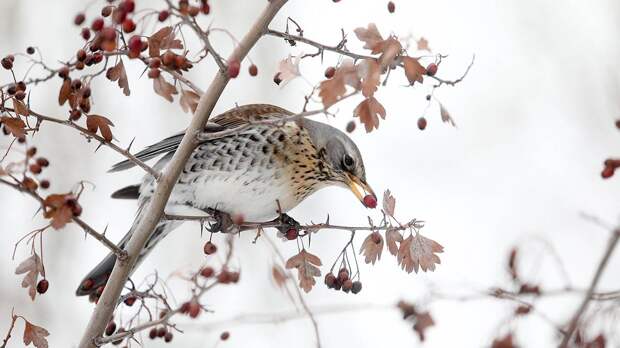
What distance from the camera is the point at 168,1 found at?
2.04 meters

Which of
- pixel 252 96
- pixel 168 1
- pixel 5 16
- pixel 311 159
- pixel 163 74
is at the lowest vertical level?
pixel 168 1

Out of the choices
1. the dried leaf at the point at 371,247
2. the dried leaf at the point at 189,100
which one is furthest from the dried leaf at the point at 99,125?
the dried leaf at the point at 371,247

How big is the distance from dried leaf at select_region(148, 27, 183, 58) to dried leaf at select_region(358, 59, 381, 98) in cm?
57

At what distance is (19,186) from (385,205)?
3.40 ft

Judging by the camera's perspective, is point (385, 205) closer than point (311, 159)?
Yes

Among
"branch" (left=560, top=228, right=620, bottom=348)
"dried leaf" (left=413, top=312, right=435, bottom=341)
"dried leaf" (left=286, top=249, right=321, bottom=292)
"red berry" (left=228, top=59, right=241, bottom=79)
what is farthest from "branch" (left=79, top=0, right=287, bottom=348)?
"branch" (left=560, top=228, right=620, bottom=348)

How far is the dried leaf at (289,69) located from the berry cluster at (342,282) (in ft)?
2.00

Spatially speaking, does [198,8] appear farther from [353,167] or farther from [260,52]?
[260,52]

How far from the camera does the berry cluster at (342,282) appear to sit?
2588 mm

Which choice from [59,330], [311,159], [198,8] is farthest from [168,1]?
[59,330]

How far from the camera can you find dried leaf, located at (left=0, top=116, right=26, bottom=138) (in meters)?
2.24

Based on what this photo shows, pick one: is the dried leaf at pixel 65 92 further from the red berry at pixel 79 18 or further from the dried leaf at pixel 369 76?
the dried leaf at pixel 369 76

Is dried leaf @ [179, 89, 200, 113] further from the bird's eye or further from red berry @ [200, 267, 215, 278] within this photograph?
the bird's eye

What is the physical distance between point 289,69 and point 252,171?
3.87ft
